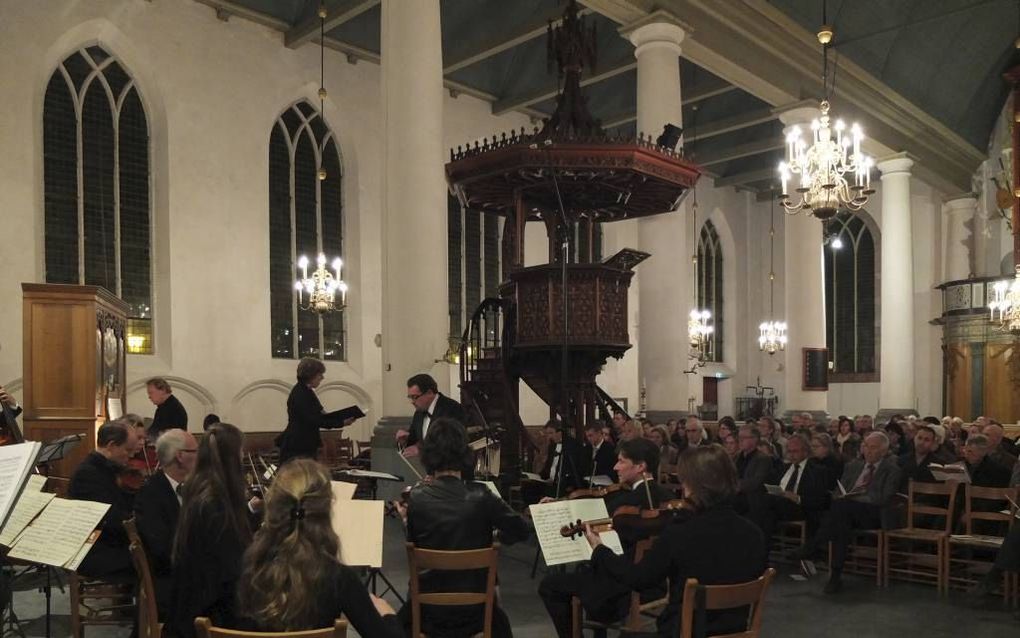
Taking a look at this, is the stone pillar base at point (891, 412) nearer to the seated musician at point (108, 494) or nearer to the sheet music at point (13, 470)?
the seated musician at point (108, 494)

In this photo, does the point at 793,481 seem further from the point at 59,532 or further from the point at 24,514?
the point at 24,514

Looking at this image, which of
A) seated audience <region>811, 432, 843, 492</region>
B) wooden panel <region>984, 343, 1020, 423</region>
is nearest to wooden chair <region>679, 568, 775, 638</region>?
seated audience <region>811, 432, 843, 492</region>

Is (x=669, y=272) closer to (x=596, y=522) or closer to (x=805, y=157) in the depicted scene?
(x=805, y=157)

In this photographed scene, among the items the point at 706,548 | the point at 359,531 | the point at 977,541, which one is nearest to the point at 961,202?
the point at 977,541

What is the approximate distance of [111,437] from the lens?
5.23 metres

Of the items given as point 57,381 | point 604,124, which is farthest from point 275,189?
point 604,124

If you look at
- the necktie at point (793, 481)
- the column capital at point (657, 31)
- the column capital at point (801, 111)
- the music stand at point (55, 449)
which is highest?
the column capital at point (657, 31)

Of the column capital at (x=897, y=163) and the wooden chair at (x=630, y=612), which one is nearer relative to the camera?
the wooden chair at (x=630, y=612)

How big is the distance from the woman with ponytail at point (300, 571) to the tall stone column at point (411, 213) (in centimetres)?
665

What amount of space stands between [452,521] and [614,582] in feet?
3.01

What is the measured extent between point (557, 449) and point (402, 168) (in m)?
3.58

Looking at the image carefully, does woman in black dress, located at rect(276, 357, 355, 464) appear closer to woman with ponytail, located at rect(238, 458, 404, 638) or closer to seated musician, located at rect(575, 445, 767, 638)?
seated musician, located at rect(575, 445, 767, 638)

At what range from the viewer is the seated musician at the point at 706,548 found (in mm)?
3543

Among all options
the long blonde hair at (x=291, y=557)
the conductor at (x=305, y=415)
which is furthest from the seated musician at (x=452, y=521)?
the conductor at (x=305, y=415)
